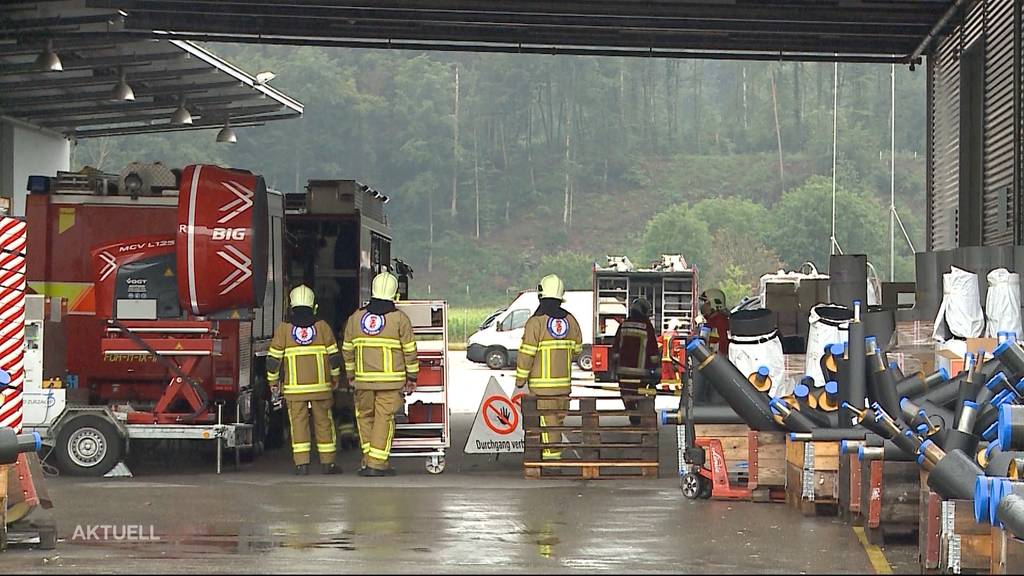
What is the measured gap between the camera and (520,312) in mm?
43969

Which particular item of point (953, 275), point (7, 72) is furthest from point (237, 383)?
point (7, 72)

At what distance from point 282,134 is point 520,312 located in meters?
43.3

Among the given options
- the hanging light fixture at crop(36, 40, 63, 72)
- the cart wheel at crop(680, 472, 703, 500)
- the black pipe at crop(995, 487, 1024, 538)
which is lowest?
the cart wheel at crop(680, 472, 703, 500)

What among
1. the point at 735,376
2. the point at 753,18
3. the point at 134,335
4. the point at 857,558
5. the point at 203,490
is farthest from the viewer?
the point at 753,18

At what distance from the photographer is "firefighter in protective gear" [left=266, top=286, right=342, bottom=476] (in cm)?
1619

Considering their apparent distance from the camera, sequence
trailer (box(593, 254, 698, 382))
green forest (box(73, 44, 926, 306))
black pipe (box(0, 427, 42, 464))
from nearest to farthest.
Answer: black pipe (box(0, 427, 42, 464))
trailer (box(593, 254, 698, 382))
green forest (box(73, 44, 926, 306))

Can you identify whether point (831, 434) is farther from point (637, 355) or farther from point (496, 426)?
point (637, 355)

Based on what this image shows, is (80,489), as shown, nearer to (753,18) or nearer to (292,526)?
(292,526)

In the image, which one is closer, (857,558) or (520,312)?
(857,558)

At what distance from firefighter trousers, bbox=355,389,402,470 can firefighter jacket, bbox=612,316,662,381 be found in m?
5.83

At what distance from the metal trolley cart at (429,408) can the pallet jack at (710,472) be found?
3.16 meters

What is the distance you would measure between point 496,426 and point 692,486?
361cm

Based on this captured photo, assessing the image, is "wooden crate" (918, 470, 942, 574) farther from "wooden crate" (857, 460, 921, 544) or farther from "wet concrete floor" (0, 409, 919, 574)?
"wooden crate" (857, 460, 921, 544)

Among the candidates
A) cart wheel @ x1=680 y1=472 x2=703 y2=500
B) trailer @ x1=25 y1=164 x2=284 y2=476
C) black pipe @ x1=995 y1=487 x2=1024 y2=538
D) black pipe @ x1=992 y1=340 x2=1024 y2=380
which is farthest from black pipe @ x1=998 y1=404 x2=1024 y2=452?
trailer @ x1=25 y1=164 x2=284 y2=476
